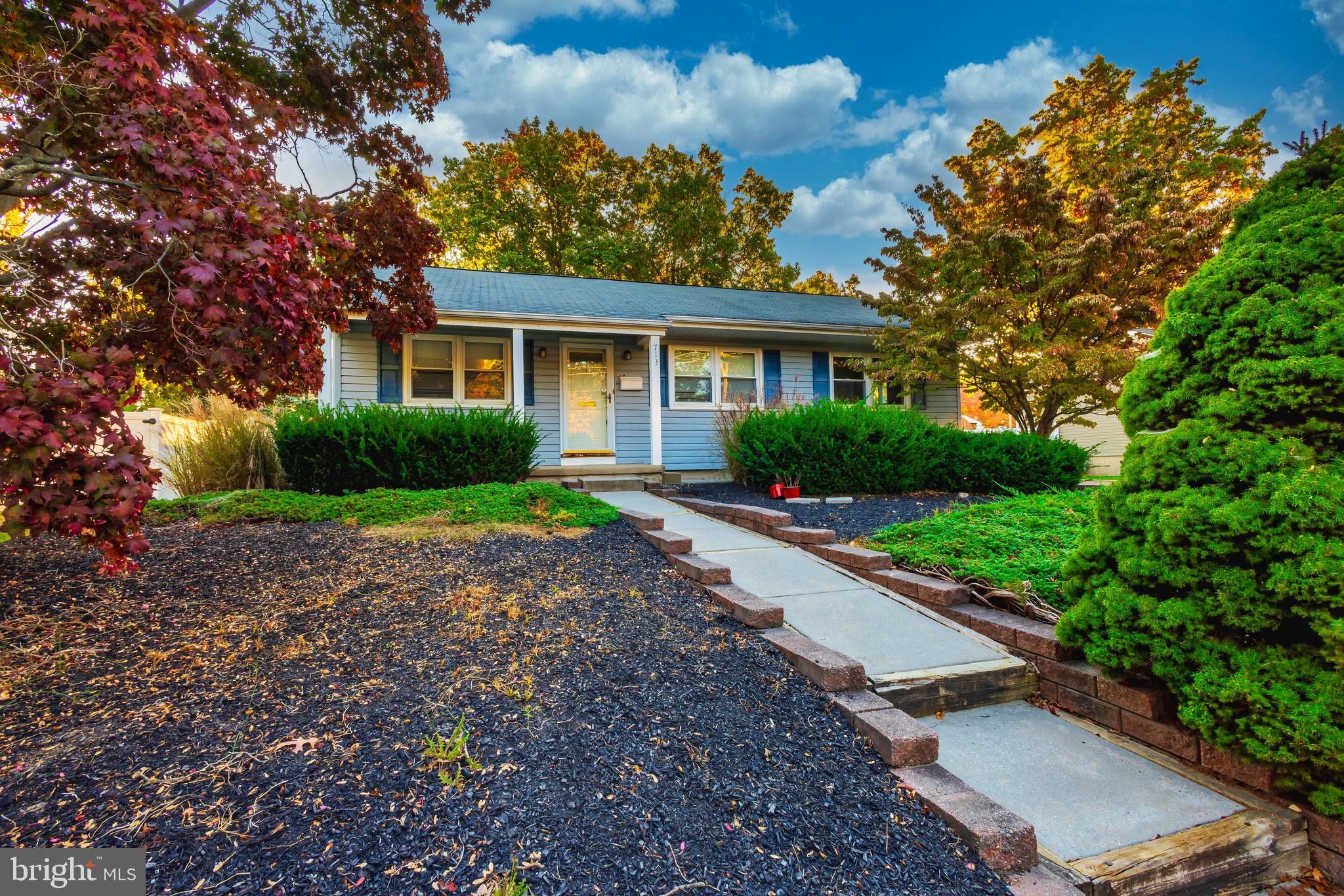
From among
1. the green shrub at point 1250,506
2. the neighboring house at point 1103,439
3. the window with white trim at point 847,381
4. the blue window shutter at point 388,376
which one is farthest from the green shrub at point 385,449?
the neighboring house at point 1103,439

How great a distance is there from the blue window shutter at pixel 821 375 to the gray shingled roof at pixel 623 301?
71 centimetres

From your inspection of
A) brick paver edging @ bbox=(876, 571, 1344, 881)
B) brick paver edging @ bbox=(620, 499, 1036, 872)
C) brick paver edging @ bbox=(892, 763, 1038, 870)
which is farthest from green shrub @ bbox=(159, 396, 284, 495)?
brick paver edging @ bbox=(892, 763, 1038, 870)

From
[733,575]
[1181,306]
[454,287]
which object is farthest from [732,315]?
[1181,306]

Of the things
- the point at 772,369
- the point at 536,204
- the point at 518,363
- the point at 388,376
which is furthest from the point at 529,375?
the point at 536,204

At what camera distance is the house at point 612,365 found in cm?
891

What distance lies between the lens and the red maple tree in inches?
63.5

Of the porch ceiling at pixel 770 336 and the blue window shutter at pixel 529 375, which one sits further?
the porch ceiling at pixel 770 336

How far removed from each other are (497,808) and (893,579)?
9.93 ft

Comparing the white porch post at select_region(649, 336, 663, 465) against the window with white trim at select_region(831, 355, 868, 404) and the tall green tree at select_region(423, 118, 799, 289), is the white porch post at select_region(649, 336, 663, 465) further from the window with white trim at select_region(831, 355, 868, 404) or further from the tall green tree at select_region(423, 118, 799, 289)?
the tall green tree at select_region(423, 118, 799, 289)

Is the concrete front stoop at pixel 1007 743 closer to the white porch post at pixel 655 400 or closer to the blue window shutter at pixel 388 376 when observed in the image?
the white porch post at pixel 655 400

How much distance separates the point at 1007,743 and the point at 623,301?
9.58 metres

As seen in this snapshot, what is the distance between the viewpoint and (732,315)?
10.4 m

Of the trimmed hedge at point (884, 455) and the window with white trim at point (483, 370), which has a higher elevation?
the window with white trim at point (483, 370)

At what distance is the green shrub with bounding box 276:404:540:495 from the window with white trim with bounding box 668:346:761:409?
4.28m
